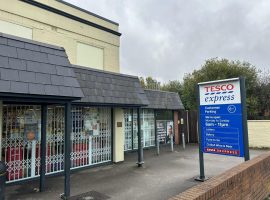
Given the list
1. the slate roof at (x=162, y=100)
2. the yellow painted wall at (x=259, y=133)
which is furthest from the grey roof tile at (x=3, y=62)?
the yellow painted wall at (x=259, y=133)

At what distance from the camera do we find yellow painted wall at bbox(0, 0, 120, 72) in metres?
8.93

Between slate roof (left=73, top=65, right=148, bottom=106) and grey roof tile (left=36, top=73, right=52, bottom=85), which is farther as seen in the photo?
slate roof (left=73, top=65, right=148, bottom=106)

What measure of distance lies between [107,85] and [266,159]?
5.55 m

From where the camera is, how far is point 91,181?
24.2 ft

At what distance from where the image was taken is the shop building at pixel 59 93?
5458 millimetres

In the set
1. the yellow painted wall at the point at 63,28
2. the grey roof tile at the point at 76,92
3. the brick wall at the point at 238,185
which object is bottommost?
the brick wall at the point at 238,185

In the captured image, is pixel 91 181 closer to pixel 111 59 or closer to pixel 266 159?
pixel 266 159

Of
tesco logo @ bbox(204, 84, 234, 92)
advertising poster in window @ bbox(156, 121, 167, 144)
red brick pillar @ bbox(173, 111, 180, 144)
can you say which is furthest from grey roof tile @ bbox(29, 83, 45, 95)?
red brick pillar @ bbox(173, 111, 180, 144)

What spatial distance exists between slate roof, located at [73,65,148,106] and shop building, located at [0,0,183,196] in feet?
0.12

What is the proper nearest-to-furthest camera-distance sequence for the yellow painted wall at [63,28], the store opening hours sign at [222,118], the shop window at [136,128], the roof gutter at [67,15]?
the store opening hours sign at [222,118]
the yellow painted wall at [63,28]
the roof gutter at [67,15]
the shop window at [136,128]

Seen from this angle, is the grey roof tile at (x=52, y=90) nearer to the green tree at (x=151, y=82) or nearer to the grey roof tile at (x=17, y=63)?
the grey roof tile at (x=17, y=63)

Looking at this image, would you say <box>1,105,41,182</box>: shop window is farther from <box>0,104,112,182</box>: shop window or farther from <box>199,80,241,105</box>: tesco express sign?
<box>199,80,241,105</box>: tesco express sign

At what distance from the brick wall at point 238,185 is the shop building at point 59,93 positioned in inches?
137

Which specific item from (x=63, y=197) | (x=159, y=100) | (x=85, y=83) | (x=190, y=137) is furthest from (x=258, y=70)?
(x=63, y=197)
